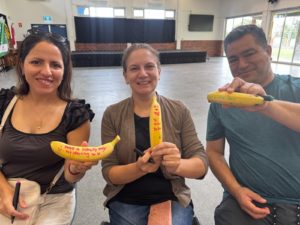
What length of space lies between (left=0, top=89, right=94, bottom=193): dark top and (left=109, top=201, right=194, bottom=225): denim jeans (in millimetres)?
307

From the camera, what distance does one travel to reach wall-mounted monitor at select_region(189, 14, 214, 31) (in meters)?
15.5

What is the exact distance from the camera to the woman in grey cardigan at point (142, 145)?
1.18 meters

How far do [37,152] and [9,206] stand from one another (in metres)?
0.27

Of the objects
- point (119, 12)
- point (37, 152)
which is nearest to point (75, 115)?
point (37, 152)

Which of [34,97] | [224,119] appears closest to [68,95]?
[34,97]

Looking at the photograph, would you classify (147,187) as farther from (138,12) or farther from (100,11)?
(138,12)

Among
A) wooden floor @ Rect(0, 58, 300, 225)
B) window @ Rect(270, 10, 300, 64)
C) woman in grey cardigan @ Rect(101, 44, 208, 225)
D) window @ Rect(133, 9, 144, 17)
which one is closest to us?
woman in grey cardigan @ Rect(101, 44, 208, 225)

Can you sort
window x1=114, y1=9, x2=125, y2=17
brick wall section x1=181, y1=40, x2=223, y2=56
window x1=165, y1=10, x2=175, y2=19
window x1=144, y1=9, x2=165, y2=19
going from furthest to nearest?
brick wall section x1=181, y1=40, x2=223, y2=56 < window x1=165, y1=10, x2=175, y2=19 < window x1=144, y1=9, x2=165, y2=19 < window x1=114, y1=9, x2=125, y2=17

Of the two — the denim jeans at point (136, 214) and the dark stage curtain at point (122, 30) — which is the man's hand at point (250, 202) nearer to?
the denim jeans at point (136, 214)

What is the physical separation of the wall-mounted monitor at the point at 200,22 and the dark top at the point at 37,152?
15.8 m

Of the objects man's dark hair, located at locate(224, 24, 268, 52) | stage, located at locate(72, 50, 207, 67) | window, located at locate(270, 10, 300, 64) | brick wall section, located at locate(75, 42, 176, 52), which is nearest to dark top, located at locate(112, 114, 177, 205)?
man's dark hair, located at locate(224, 24, 268, 52)

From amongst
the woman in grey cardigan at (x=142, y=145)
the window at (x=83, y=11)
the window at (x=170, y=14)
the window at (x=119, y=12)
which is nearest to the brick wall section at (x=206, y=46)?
the window at (x=170, y=14)

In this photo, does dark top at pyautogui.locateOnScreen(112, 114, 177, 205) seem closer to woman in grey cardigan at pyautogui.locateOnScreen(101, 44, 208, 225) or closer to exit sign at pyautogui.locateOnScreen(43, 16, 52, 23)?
woman in grey cardigan at pyautogui.locateOnScreen(101, 44, 208, 225)

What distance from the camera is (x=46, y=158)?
1.19 meters
